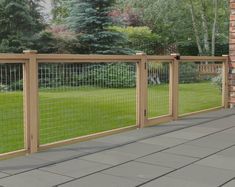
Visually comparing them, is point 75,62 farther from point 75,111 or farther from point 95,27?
point 95,27

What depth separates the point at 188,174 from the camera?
492cm

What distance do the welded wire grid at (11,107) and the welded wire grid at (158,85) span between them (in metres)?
2.22

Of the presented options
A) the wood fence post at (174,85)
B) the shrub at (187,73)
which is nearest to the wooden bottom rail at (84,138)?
the wood fence post at (174,85)

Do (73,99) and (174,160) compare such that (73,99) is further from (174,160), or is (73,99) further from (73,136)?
(174,160)

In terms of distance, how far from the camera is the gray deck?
15.2ft

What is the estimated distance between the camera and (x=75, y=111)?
7559 millimetres

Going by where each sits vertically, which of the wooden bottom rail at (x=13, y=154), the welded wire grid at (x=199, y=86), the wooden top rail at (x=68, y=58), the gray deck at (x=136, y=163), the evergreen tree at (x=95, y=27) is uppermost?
the evergreen tree at (x=95, y=27)

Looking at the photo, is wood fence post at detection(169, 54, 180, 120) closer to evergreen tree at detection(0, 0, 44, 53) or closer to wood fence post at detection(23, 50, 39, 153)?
wood fence post at detection(23, 50, 39, 153)

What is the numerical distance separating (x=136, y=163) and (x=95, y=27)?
14168mm

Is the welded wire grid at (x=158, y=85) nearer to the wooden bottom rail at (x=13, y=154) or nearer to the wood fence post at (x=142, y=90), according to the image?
the wood fence post at (x=142, y=90)

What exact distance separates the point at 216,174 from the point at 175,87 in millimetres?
3592

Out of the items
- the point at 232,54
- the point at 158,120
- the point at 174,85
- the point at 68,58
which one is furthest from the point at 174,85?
the point at 68,58

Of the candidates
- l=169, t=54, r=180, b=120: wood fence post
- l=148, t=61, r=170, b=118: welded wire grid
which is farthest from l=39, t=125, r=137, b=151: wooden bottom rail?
l=169, t=54, r=180, b=120: wood fence post

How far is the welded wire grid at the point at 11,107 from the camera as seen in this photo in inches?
224
